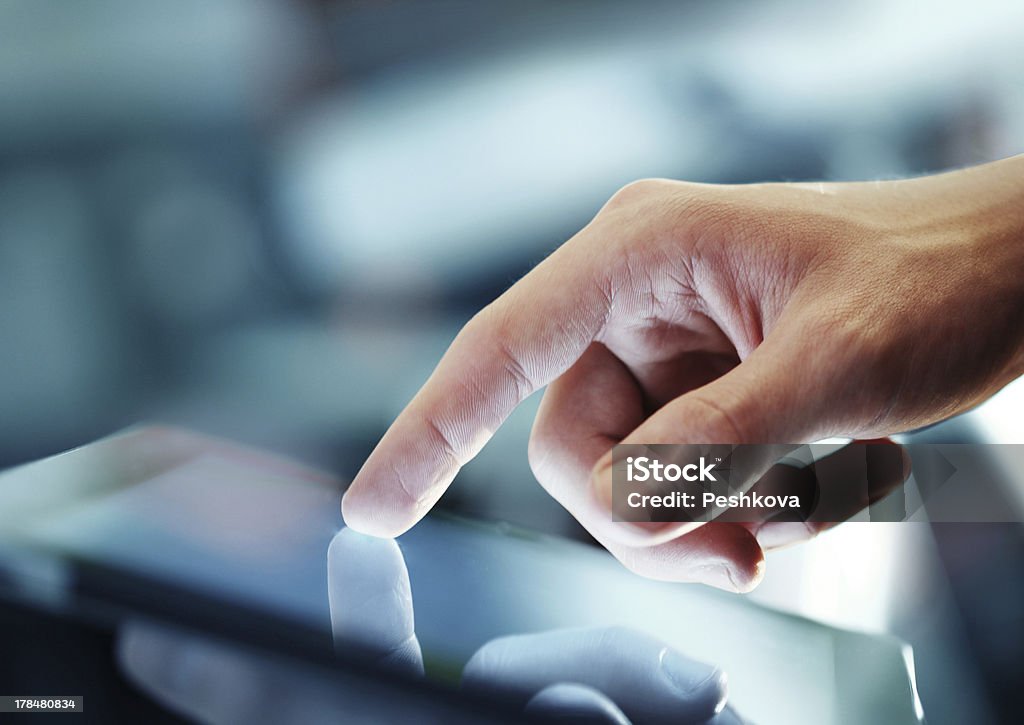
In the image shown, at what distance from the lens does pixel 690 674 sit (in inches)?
17.2

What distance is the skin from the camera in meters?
0.36

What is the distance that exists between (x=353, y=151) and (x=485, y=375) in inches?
20.7

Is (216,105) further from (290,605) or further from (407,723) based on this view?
(407,723)

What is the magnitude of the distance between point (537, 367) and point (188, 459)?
1.22 ft

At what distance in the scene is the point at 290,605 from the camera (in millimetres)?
475

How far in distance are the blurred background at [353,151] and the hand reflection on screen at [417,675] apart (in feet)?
1.03

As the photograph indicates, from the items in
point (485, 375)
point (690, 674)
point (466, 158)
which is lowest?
point (690, 674)

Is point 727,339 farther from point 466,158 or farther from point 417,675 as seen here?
point 466,158

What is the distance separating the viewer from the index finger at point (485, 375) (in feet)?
1.55

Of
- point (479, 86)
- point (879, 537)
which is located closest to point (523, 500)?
point (879, 537)

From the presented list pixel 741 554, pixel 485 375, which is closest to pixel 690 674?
pixel 741 554

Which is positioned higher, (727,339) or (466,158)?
(466,158)

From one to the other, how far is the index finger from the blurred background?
27 cm

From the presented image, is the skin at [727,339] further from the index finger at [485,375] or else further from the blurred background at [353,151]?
the blurred background at [353,151]
